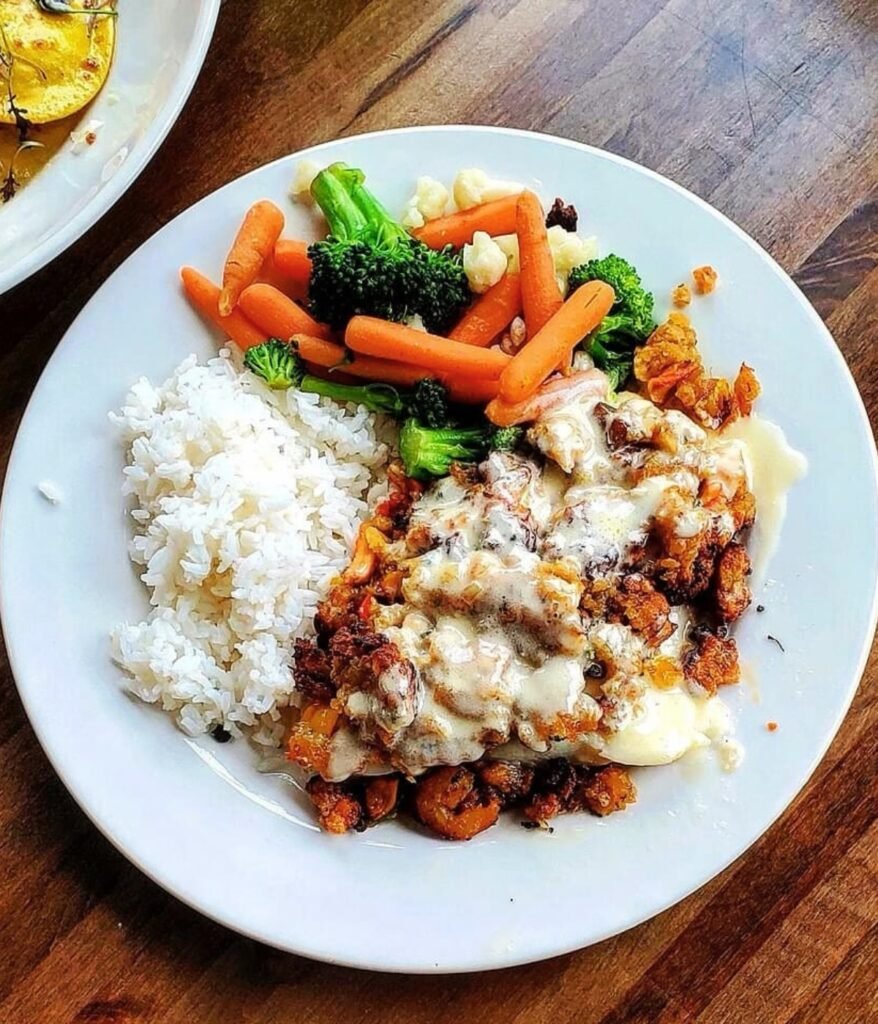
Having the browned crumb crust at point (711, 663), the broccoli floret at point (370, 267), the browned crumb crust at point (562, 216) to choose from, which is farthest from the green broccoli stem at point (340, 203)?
the browned crumb crust at point (711, 663)

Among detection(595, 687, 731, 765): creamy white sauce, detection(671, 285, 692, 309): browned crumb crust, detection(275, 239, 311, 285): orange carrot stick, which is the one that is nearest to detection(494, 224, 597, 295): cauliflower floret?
detection(671, 285, 692, 309): browned crumb crust

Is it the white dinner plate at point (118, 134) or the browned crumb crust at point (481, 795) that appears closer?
the browned crumb crust at point (481, 795)

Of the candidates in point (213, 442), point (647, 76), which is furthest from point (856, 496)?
point (213, 442)

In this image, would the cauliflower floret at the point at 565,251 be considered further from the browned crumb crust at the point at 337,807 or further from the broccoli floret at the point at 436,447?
the browned crumb crust at the point at 337,807

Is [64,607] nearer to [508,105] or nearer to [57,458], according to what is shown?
[57,458]

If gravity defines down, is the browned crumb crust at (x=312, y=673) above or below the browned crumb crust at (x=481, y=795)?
above

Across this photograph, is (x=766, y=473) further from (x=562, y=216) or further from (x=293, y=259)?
(x=293, y=259)
